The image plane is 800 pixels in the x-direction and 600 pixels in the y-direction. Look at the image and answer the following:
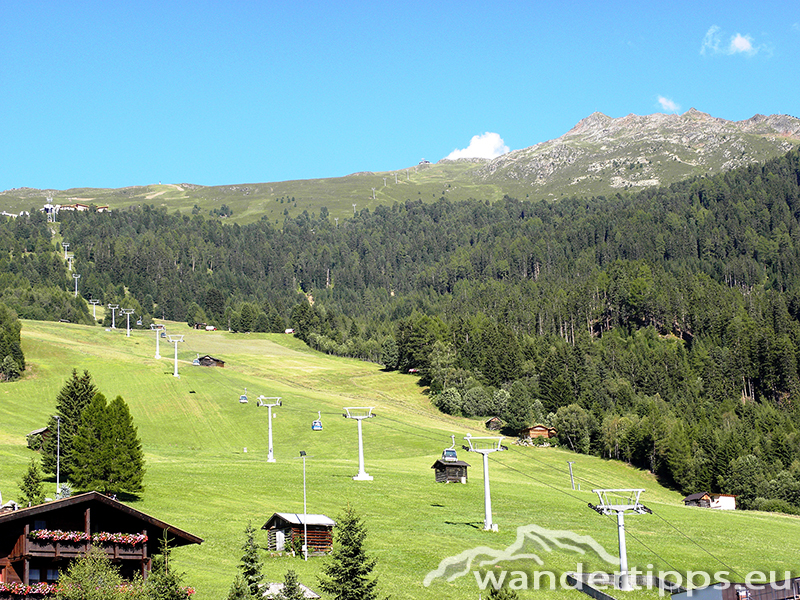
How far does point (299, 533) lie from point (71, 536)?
18.9 meters

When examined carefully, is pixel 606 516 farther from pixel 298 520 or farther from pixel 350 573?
pixel 350 573

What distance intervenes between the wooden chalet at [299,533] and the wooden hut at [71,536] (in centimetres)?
1518

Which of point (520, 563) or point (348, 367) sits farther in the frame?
point (348, 367)

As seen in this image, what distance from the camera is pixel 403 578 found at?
44.9m

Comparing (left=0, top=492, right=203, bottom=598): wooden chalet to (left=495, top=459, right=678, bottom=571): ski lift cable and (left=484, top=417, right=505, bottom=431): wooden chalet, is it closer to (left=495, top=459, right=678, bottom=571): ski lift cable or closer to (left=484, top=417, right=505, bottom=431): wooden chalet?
(left=495, top=459, right=678, bottom=571): ski lift cable

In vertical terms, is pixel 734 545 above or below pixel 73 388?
below

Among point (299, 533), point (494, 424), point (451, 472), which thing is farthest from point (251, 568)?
point (494, 424)

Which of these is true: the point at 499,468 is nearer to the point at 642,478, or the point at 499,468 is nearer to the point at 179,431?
the point at 642,478

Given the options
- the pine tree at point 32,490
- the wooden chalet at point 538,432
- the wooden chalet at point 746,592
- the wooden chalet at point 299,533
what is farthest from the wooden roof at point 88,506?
the wooden chalet at point 538,432

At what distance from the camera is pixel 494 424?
143750 millimetres

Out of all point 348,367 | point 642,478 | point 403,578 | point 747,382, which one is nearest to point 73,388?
point 403,578

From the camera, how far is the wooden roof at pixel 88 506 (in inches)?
1280


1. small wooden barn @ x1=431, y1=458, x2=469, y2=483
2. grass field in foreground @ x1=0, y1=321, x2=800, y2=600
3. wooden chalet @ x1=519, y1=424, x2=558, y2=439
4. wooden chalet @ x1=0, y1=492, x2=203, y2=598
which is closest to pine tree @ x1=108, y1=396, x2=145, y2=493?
grass field in foreground @ x1=0, y1=321, x2=800, y2=600

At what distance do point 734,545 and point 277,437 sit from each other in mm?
64081
